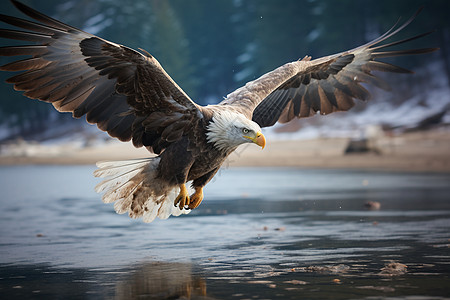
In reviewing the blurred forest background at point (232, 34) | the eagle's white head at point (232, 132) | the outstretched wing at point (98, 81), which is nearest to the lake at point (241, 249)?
the eagle's white head at point (232, 132)

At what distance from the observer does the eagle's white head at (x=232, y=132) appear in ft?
20.9

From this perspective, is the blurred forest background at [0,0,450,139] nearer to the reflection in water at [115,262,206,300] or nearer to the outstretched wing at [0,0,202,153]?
the outstretched wing at [0,0,202,153]

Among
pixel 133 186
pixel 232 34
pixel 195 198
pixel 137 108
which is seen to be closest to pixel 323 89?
pixel 195 198

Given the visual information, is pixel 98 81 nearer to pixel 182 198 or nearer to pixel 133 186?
pixel 133 186

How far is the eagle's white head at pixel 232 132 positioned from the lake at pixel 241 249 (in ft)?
3.53

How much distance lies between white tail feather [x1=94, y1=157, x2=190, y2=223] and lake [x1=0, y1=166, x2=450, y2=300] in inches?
18.3

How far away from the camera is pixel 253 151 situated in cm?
2752

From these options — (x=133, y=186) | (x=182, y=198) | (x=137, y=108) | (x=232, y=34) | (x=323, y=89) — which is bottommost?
(x=182, y=198)

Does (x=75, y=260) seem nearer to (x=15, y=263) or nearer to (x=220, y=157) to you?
(x=15, y=263)

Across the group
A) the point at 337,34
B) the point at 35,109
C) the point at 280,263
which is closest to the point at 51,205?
the point at 280,263

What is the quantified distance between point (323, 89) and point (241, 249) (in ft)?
8.78

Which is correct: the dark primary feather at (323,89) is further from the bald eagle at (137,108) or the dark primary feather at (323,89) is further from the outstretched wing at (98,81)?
the outstretched wing at (98,81)

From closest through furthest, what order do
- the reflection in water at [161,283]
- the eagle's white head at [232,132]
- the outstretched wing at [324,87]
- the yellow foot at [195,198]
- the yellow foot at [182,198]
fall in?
the reflection in water at [161,283]
the eagle's white head at [232,132]
the yellow foot at [182,198]
the yellow foot at [195,198]
the outstretched wing at [324,87]

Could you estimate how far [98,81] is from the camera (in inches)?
252
